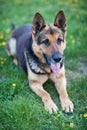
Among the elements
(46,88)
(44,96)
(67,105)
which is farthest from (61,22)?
(67,105)

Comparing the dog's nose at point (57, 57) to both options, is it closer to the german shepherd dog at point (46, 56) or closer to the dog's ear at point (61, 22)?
the german shepherd dog at point (46, 56)

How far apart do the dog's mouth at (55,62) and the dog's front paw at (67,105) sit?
60 centimetres

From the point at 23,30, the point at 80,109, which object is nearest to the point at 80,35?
the point at 23,30

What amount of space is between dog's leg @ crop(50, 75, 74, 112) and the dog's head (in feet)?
0.73

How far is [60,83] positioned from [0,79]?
3.81 ft

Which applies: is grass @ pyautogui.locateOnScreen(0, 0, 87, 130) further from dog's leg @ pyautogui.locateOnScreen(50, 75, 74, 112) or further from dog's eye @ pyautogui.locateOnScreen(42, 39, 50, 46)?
dog's eye @ pyautogui.locateOnScreen(42, 39, 50, 46)

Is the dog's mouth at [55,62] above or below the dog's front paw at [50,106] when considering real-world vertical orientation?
above

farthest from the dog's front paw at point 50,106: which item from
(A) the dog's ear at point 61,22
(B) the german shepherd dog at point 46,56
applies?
(A) the dog's ear at point 61,22

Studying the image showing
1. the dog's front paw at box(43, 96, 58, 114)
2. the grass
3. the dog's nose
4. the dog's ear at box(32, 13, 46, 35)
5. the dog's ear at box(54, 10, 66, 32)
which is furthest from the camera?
the dog's ear at box(54, 10, 66, 32)

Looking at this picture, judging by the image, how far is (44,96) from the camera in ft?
13.9

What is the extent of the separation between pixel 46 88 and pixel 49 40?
919mm

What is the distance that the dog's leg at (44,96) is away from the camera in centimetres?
395

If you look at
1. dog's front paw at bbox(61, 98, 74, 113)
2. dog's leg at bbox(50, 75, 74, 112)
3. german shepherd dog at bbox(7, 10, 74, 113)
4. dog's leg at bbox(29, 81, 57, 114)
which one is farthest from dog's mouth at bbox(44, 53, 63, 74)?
dog's front paw at bbox(61, 98, 74, 113)

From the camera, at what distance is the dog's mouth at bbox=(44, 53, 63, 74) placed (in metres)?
4.21
